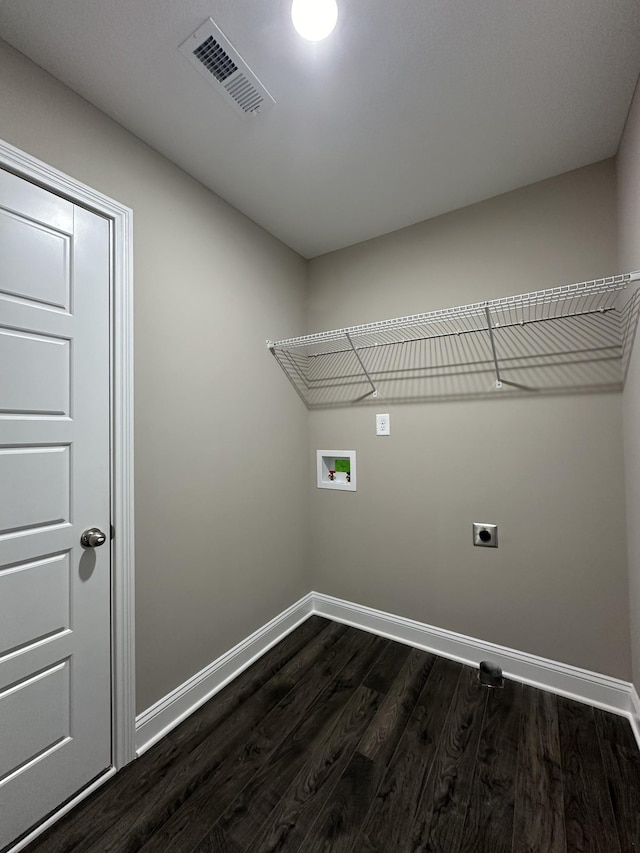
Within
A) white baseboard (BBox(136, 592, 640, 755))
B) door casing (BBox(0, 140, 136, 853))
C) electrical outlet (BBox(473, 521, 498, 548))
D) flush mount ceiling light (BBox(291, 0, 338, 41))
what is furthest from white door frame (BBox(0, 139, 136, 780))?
electrical outlet (BBox(473, 521, 498, 548))

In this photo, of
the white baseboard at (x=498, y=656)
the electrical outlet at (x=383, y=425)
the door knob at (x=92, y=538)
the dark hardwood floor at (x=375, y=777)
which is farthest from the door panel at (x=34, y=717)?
the electrical outlet at (x=383, y=425)

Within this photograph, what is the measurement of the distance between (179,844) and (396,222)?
2.96m

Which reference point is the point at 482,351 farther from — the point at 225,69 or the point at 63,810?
the point at 63,810

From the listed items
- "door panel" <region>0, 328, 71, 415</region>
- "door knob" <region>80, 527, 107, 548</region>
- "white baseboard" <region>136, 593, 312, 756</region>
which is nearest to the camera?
"door panel" <region>0, 328, 71, 415</region>

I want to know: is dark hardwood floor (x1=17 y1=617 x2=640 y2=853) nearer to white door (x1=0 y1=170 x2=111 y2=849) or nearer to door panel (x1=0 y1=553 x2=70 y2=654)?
white door (x1=0 y1=170 x2=111 y2=849)

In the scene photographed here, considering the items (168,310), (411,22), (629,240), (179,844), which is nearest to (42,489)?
(168,310)

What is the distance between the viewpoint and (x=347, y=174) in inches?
71.2

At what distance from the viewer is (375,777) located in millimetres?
1349

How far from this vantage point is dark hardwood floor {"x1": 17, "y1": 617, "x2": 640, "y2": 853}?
1148 mm

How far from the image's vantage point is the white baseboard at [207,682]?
4.98 ft

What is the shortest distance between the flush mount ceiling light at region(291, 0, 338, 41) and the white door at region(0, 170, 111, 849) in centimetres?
96

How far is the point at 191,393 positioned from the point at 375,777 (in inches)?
69.5

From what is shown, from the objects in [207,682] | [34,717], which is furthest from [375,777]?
[34,717]

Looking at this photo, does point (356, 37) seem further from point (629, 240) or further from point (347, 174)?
point (629, 240)
